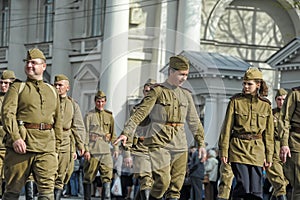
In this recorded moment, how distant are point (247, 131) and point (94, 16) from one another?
92.2 feet

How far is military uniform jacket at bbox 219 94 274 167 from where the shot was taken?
13703mm

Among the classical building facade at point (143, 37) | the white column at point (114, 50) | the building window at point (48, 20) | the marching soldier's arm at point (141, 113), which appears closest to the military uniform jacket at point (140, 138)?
the marching soldier's arm at point (141, 113)

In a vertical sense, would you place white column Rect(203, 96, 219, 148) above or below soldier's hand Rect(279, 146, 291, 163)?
above

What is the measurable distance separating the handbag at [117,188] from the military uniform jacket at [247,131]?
12.7 meters

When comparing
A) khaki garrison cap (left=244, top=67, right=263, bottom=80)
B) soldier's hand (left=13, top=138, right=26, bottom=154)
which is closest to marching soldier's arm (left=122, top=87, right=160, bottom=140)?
khaki garrison cap (left=244, top=67, right=263, bottom=80)

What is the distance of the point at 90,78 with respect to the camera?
4038 cm

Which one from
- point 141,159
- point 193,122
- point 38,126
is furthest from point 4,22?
point 38,126

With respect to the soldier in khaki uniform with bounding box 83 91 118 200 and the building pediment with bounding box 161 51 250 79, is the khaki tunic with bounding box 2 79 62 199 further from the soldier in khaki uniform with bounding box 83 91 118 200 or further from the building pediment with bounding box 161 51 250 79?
the building pediment with bounding box 161 51 250 79

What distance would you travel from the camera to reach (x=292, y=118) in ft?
45.4

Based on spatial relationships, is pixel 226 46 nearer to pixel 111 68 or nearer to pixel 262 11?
pixel 262 11

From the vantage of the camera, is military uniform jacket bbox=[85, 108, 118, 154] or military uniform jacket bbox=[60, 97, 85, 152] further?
military uniform jacket bbox=[85, 108, 118, 154]

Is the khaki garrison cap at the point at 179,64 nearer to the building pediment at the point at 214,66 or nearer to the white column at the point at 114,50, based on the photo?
the building pediment at the point at 214,66

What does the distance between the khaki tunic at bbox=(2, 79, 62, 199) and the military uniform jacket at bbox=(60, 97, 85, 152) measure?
464 centimetres

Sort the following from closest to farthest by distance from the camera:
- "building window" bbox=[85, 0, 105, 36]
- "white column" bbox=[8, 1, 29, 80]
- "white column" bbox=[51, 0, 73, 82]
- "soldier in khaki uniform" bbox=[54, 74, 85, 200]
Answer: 1. "soldier in khaki uniform" bbox=[54, 74, 85, 200]
2. "building window" bbox=[85, 0, 105, 36]
3. "white column" bbox=[51, 0, 73, 82]
4. "white column" bbox=[8, 1, 29, 80]
